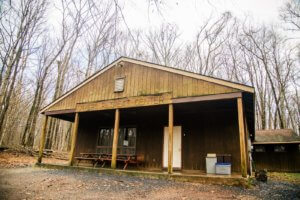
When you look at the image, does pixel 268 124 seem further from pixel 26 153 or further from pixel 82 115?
pixel 26 153

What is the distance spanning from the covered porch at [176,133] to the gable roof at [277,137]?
591cm

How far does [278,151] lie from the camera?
1834 centimetres

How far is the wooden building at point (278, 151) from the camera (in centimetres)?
1747

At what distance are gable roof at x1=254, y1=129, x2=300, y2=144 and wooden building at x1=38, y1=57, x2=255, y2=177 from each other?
5810 millimetres

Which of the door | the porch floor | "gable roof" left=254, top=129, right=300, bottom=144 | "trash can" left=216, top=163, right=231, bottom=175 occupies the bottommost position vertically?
the porch floor

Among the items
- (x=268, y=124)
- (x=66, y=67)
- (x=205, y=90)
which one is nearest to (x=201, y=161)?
(x=205, y=90)

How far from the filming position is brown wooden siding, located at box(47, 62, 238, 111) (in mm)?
9105

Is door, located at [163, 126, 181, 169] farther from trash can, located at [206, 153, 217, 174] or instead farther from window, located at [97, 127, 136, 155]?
window, located at [97, 127, 136, 155]

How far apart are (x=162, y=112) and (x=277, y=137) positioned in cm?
1220

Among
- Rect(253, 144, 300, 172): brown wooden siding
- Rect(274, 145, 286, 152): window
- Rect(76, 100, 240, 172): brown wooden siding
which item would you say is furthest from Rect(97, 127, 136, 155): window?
Rect(274, 145, 286, 152): window

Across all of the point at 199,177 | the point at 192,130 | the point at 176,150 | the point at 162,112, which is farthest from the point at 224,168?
the point at 162,112

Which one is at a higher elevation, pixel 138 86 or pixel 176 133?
pixel 138 86

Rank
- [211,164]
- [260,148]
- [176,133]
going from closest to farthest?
A: [211,164] < [176,133] < [260,148]

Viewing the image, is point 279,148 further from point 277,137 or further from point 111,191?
point 111,191
